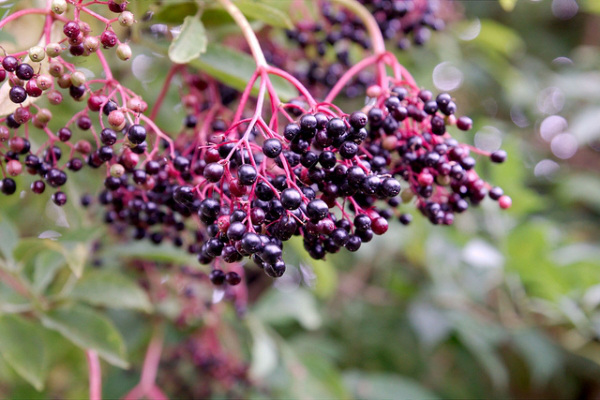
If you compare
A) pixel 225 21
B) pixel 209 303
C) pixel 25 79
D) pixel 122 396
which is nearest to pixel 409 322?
pixel 209 303

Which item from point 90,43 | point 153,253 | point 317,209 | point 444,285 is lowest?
point 153,253

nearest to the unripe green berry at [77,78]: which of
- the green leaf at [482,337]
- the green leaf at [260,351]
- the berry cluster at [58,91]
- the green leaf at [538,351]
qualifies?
the berry cluster at [58,91]

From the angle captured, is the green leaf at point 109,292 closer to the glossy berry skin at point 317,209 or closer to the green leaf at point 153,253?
the green leaf at point 153,253

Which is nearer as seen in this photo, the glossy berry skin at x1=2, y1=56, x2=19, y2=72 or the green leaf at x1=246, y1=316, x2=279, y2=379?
the glossy berry skin at x1=2, y1=56, x2=19, y2=72

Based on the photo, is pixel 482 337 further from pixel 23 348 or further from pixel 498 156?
pixel 23 348

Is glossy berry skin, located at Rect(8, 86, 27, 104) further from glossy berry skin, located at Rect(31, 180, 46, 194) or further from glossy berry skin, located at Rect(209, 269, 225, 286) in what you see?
glossy berry skin, located at Rect(209, 269, 225, 286)

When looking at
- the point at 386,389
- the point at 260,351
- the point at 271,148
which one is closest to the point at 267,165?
the point at 271,148

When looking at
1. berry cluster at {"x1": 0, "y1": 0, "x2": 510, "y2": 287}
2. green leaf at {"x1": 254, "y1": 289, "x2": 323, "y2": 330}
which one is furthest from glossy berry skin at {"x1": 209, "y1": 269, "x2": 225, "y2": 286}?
green leaf at {"x1": 254, "y1": 289, "x2": 323, "y2": 330}
